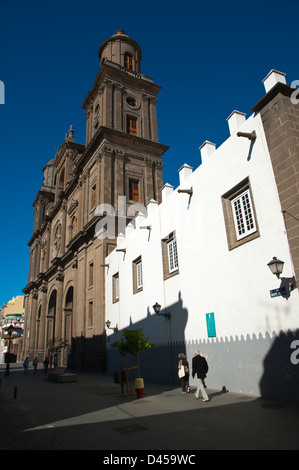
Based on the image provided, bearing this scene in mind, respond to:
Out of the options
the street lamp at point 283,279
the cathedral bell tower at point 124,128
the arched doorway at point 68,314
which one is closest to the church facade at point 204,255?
the street lamp at point 283,279

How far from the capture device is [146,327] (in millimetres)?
18266

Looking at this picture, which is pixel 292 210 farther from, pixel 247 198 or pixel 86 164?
pixel 86 164

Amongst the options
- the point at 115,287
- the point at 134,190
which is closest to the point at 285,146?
the point at 115,287

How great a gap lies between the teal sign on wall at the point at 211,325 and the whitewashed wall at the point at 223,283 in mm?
195

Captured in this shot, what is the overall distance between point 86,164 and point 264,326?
1148 inches

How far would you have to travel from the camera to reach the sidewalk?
5.78 meters

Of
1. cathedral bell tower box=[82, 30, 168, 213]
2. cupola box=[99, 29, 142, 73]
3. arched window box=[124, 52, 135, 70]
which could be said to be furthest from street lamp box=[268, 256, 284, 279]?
arched window box=[124, 52, 135, 70]

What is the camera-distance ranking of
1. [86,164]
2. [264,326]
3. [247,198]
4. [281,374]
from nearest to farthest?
1. [281,374]
2. [264,326]
3. [247,198]
4. [86,164]

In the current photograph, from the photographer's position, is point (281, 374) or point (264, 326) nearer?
point (281, 374)

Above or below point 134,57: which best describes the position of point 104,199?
below

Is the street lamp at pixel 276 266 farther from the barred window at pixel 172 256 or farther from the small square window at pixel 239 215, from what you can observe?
the barred window at pixel 172 256

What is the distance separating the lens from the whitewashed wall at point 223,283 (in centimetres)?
969

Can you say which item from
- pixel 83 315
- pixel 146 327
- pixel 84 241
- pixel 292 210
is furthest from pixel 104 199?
pixel 292 210

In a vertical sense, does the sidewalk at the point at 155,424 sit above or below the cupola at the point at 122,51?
below
